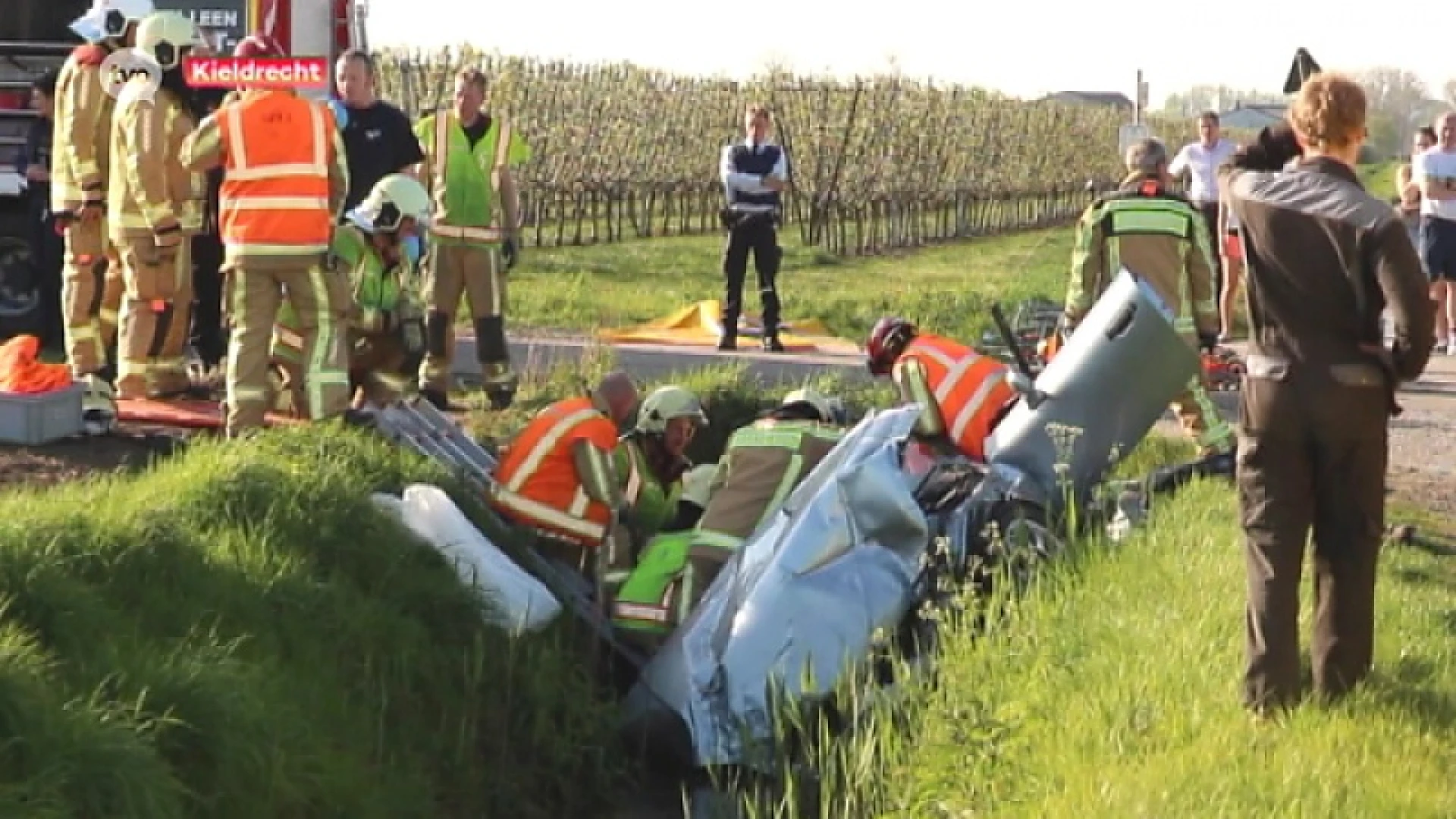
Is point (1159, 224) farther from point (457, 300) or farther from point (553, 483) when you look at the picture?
point (457, 300)

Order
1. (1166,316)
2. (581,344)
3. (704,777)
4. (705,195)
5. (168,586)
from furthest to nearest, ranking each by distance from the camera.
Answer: (705,195) → (581,344) → (1166,316) → (704,777) → (168,586)

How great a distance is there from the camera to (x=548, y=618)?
808 centimetres

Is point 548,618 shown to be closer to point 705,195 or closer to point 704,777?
point 704,777

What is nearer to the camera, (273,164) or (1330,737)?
(1330,737)

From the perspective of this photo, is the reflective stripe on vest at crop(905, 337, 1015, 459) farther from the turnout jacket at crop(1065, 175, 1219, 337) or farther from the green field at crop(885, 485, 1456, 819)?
the green field at crop(885, 485, 1456, 819)

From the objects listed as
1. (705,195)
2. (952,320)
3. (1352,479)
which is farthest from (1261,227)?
(705,195)

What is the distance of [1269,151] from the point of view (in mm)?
6574

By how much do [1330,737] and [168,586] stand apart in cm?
323

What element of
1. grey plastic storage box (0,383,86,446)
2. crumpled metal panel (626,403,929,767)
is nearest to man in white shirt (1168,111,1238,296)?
crumpled metal panel (626,403,929,767)

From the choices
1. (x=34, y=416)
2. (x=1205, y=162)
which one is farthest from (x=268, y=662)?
(x=1205, y=162)

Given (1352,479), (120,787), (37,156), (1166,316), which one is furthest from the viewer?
(37,156)

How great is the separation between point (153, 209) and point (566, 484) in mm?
2729

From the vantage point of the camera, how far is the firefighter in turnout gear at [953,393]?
9672 mm

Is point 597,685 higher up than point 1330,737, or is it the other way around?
point 1330,737
